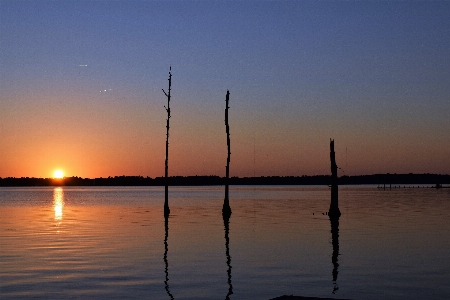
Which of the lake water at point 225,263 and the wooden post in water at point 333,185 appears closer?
the lake water at point 225,263

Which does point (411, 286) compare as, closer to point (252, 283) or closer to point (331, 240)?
point (252, 283)

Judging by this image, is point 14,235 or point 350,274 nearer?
point 350,274

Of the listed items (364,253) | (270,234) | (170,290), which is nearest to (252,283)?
(170,290)

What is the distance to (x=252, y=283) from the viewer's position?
66.4 ft

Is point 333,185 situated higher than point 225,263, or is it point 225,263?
point 333,185

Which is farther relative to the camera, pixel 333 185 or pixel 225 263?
pixel 333 185

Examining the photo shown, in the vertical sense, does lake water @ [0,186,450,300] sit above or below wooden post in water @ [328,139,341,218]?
below

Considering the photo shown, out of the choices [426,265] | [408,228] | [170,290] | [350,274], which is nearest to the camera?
[170,290]

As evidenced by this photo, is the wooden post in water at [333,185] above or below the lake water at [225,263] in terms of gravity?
above

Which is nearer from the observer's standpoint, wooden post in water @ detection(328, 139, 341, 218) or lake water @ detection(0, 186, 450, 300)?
lake water @ detection(0, 186, 450, 300)

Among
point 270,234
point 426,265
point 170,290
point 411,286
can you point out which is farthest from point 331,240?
point 170,290

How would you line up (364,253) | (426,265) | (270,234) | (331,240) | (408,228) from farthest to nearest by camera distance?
(408,228), (270,234), (331,240), (364,253), (426,265)

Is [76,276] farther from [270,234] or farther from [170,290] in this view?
[270,234]

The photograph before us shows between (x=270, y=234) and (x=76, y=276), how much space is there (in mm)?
18280
